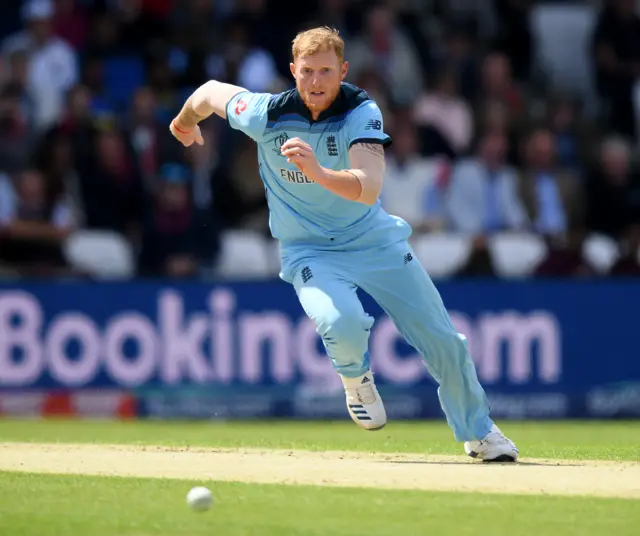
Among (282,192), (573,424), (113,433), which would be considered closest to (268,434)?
(113,433)

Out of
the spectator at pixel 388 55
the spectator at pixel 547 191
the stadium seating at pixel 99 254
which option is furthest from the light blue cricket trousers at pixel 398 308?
the spectator at pixel 388 55

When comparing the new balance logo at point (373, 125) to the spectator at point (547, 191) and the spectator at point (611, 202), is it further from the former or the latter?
the spectator at point (611, 202)

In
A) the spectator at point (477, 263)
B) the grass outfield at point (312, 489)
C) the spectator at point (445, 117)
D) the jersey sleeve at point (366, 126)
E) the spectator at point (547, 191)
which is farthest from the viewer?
the spectator at point (445, 117)

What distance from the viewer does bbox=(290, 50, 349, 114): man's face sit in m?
7.11

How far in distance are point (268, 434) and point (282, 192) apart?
4.03 meters

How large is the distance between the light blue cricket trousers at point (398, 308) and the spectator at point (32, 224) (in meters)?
6.14

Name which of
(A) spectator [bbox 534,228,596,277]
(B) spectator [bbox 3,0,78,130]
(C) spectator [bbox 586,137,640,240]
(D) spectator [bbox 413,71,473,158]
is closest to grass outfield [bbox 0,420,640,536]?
(A) spectator [bbox 534,228,596,277]

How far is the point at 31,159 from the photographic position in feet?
46.5

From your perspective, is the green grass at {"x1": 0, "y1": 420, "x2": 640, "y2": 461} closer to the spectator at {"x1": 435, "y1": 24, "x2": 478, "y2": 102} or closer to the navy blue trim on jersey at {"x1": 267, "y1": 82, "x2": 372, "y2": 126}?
the navy blue trim on jersey at {"x1": 267, "y1": 82, "x2": 372, "y2": 126}

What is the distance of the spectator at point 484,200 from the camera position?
1399 centimetres

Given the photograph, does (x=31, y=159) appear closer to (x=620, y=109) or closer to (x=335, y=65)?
(x=620, y=109)

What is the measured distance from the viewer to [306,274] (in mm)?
7434

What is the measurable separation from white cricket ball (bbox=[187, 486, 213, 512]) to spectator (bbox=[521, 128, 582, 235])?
837 centimetres

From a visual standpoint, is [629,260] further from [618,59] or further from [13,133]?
[13,133]
